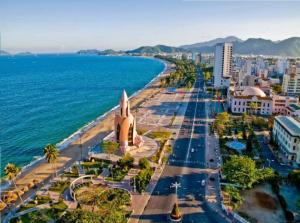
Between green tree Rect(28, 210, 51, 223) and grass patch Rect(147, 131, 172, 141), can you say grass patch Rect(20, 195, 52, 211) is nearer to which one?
green tree Rect(28, 210, 51, 223)

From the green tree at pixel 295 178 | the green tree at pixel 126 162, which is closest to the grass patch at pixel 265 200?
the green tree at pixel 295 178

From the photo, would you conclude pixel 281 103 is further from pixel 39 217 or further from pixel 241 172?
pixel 39 217

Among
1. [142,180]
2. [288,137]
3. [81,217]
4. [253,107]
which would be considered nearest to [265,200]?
[142,180]

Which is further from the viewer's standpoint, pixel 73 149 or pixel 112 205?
pixel 73 149

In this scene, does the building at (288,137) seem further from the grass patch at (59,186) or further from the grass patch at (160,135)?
the grass patch at (59,186)

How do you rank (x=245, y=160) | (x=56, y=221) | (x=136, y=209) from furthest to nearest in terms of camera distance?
1. (x=245, y=160)
2. (x=136, y=209)
3. (x=56, y=221)

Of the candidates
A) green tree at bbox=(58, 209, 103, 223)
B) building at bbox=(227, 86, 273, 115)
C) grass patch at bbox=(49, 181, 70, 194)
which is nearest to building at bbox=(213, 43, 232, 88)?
building at bbox=(227, 86, 273, 115)

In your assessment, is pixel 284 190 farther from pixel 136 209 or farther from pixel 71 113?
pixel 71 113

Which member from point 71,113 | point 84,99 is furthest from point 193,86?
point 71,113
